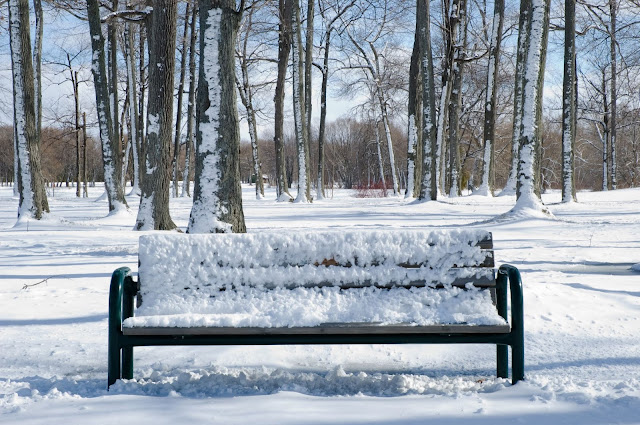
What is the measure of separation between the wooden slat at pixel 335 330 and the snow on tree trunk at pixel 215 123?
4168 mm

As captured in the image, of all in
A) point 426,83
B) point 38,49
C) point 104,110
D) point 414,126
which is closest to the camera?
point 104,110

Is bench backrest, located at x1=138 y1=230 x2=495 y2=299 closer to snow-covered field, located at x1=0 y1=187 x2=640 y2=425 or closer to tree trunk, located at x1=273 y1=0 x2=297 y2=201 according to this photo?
snow-covered field, located at x1=0 y1=187 x2=640 y2=425

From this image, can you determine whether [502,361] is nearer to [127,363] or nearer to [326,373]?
[326,373]

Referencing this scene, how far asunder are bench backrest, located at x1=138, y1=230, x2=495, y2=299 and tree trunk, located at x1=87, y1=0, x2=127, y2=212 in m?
12.9

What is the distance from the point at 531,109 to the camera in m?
11.9

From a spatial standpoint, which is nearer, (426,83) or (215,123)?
(215,123)

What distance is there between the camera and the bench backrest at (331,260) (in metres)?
2.95

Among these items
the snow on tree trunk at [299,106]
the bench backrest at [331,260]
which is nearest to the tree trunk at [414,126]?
the snow on tree trunk at [299,106]

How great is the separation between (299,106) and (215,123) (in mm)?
15231

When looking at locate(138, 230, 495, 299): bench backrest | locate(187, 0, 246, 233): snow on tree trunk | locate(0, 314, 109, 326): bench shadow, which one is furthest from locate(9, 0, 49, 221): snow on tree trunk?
locate(138, 230, 495, 299): bench backrest

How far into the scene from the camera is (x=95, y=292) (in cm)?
537

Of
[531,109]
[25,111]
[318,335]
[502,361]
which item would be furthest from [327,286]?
[25,111]

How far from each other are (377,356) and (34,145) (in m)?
12.1

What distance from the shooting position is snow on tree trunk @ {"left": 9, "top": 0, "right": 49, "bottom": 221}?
492 inches
